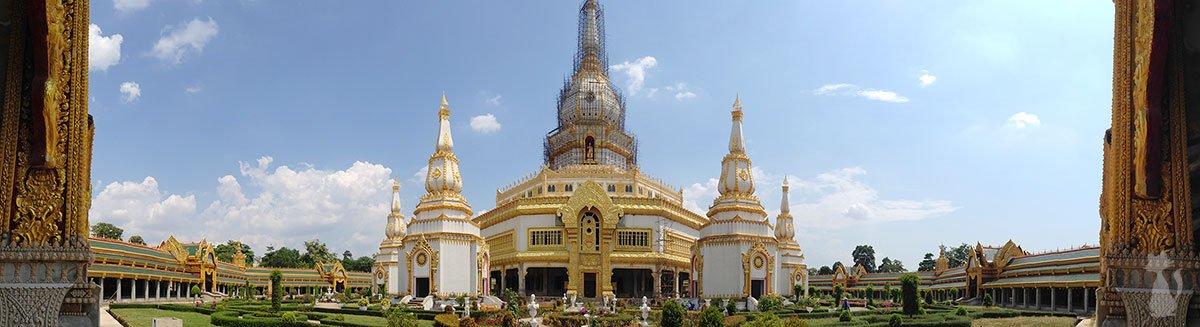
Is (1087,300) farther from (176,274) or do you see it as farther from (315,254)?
(315,254)

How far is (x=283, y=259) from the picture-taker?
319ft

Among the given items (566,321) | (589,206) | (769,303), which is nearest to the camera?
(566,321)

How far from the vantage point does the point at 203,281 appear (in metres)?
58.0

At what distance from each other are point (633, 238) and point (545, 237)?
5.27 m

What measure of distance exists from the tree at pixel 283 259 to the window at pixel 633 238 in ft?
195

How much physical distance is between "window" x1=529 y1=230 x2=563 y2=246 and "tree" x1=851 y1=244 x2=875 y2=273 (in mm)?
66714

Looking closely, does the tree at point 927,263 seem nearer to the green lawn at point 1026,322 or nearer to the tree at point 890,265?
the tree at point 890,265

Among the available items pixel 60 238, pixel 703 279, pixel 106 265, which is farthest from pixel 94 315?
pixel 106 265

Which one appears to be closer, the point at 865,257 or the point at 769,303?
the point at 769,303

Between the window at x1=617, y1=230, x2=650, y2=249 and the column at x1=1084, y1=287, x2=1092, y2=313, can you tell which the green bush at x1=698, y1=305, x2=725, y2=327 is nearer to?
the column at x1=1084, y1=287, x2=1092, y2=313

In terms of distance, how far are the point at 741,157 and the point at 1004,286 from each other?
17.7m

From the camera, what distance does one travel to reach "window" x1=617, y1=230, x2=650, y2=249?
4891 centimetres

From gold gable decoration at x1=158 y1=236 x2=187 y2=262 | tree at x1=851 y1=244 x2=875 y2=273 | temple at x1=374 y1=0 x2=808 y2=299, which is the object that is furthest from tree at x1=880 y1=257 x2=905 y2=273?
gold gable decoration at x1=158 y1=236 x2=187 y2=262

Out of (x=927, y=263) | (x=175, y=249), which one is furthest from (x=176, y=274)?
(x=927, y=263)
